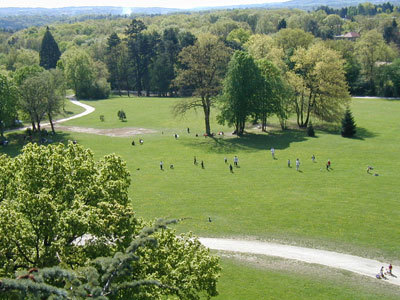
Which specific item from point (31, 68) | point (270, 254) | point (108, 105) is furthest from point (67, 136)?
point (270, 254)

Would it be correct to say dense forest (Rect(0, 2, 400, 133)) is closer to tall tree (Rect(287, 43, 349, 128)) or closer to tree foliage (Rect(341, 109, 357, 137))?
tall tree (Rect(287, 43, 349, 128))

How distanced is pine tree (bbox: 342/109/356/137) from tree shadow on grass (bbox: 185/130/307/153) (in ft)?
19.9

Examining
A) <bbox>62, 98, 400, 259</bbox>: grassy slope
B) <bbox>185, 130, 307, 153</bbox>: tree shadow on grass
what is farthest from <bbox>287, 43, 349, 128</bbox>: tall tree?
<bbox>185, 130, 307, 153</bbox>: tree shadow on grass

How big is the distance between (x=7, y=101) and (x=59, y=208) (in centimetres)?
5298

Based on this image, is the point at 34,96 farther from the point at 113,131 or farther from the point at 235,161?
the point at 235,161

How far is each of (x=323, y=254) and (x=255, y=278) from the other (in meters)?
6.08

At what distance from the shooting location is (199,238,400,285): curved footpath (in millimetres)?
27734

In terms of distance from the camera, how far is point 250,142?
62.9 m

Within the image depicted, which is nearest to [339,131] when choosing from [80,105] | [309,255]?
[309,255]

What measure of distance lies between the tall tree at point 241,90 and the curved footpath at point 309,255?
35843mm

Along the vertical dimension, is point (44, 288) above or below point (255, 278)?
above

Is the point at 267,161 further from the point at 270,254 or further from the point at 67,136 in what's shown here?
the point at 67,136

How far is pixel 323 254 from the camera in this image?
29.7m

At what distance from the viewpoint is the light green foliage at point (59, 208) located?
53.5ft
